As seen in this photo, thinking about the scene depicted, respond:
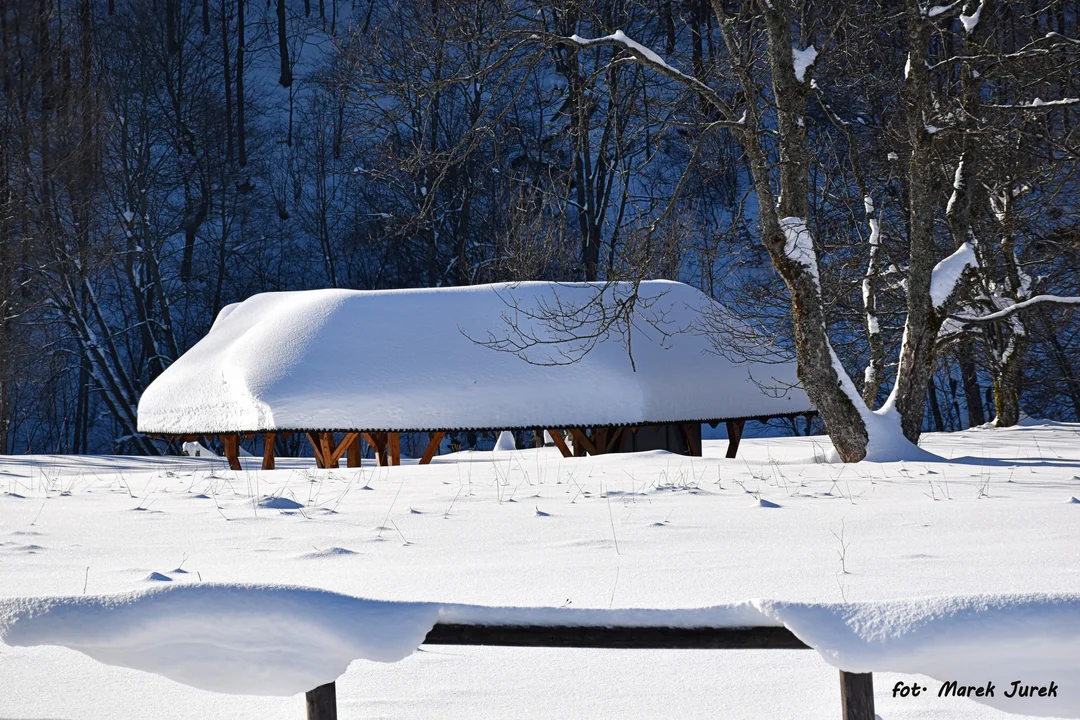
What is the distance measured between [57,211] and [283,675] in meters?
25.0

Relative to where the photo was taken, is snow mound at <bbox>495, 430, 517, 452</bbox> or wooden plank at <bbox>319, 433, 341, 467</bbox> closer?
wooden plank at <bbox>319, 433, 341, 467</bbox>

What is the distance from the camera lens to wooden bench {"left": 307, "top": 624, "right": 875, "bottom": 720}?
2.56m

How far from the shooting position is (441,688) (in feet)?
12.0

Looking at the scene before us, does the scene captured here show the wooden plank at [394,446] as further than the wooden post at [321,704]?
Yes

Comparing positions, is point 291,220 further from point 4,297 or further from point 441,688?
point 441,688

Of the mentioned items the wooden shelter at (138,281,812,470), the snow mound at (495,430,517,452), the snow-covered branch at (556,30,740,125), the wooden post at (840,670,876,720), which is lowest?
the snow mound at (495,430,517,452)

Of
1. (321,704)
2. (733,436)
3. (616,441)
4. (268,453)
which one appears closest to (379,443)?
(268,453)

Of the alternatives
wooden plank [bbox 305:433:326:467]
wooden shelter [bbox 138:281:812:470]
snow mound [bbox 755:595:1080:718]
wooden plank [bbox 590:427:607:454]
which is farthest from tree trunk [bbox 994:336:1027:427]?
snow mound [bbox 755:595:1080:718]

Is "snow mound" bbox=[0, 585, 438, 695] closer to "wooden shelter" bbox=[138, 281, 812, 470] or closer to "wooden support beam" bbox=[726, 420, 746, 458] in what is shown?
"wooden shelter" bbox=[138, 281, 812, 470]

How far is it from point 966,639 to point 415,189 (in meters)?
27.9

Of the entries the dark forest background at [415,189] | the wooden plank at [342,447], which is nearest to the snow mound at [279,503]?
the dark forest background at [415,189]

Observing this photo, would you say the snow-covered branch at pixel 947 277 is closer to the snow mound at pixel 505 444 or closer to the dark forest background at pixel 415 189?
the dark forest background at pixel 415 189

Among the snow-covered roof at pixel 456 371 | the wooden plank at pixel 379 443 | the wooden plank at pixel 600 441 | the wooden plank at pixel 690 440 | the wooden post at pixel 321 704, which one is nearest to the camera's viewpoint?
the wooden post at pixel 321 704

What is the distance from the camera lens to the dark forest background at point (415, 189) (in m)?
13.4
